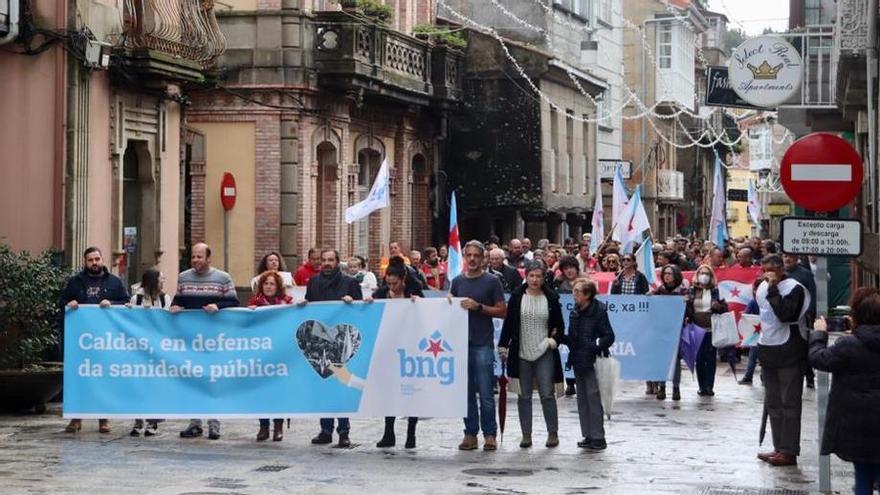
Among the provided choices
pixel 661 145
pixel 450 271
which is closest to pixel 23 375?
pixel 450 271

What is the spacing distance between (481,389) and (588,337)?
1.21 meters

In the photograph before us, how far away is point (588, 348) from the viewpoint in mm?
15297

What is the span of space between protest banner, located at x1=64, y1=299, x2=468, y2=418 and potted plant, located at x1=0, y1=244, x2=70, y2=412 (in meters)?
1.76

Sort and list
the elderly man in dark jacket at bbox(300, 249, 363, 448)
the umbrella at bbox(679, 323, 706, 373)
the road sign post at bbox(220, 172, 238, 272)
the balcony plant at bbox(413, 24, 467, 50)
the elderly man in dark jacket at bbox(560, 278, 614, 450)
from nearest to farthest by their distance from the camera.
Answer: the elderly man in dark jacket at bbox(560, 278, 614, 450)
the elderly man in dark jacket at bbox(300, 249, 363, 448)
the umbrella at bbox(679, 323, 706, 373)
the road sign post at bbox(220, 172, 238, 272)
the balcony plant at bbox(413, 24, 467, 50)

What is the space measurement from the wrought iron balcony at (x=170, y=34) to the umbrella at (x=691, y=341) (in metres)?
8.12

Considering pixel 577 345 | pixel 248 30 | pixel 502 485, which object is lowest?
pixel 502 485

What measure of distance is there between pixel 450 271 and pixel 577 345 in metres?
6.77

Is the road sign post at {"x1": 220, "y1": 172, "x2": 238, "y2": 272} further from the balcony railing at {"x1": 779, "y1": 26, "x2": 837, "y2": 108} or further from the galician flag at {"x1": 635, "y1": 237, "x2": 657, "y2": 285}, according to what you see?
the balcony railing at {"x1": 779, "y1": 26, "x2": 837, "y2": 108}

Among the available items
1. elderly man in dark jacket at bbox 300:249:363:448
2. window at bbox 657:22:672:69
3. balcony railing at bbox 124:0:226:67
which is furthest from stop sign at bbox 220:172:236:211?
window at bbox 657:22:672:69

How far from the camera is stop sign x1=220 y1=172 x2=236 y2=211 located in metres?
30.1

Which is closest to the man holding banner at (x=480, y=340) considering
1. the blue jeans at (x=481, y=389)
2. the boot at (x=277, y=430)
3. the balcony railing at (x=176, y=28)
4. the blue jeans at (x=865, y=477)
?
the blue jeans at (x=481, y=389)

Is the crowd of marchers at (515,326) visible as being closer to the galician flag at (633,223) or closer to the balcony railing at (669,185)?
the galician flag at (633,223)

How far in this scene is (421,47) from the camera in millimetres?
35125

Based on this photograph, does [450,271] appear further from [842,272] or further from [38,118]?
[842,272]
